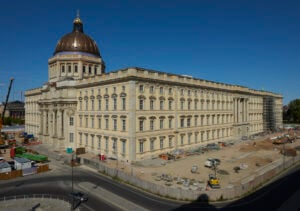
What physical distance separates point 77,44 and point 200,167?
49498mm

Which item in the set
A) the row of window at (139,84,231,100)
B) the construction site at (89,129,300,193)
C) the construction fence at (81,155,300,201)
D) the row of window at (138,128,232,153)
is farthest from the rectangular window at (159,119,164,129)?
the construction fence at (81,155,300,201)

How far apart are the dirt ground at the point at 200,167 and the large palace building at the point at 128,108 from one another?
4.12 m

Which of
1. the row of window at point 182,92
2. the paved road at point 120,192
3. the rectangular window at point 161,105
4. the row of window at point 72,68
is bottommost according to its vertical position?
the paved road at point 120,192

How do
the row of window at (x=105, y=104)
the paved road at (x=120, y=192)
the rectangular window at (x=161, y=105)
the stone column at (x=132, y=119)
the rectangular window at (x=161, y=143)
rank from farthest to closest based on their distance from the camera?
the rectangular window at (x=161, y=105)
the rectangular window at (x=161, y=143)
the row of window at (x=105, y=104)
the stone column at (x=132, y=119)
the paved road at (x=120, y=192)

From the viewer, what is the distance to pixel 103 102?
47312mm

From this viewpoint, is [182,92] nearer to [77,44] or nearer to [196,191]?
[196,191]

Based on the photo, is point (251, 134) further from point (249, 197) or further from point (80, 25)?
point (80, 25)

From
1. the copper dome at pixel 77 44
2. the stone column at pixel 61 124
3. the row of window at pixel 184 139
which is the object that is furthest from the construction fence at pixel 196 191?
the copper dome at pixel 77 44

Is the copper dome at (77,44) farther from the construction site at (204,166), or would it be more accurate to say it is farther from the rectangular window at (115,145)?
the construction site at (204,166)

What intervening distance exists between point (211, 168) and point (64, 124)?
35.8 metres

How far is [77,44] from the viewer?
66188mm

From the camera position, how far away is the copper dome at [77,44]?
216 feet

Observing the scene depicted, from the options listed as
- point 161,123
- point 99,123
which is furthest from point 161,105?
point 99,123

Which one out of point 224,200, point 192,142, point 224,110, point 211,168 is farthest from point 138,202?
point 224,110
